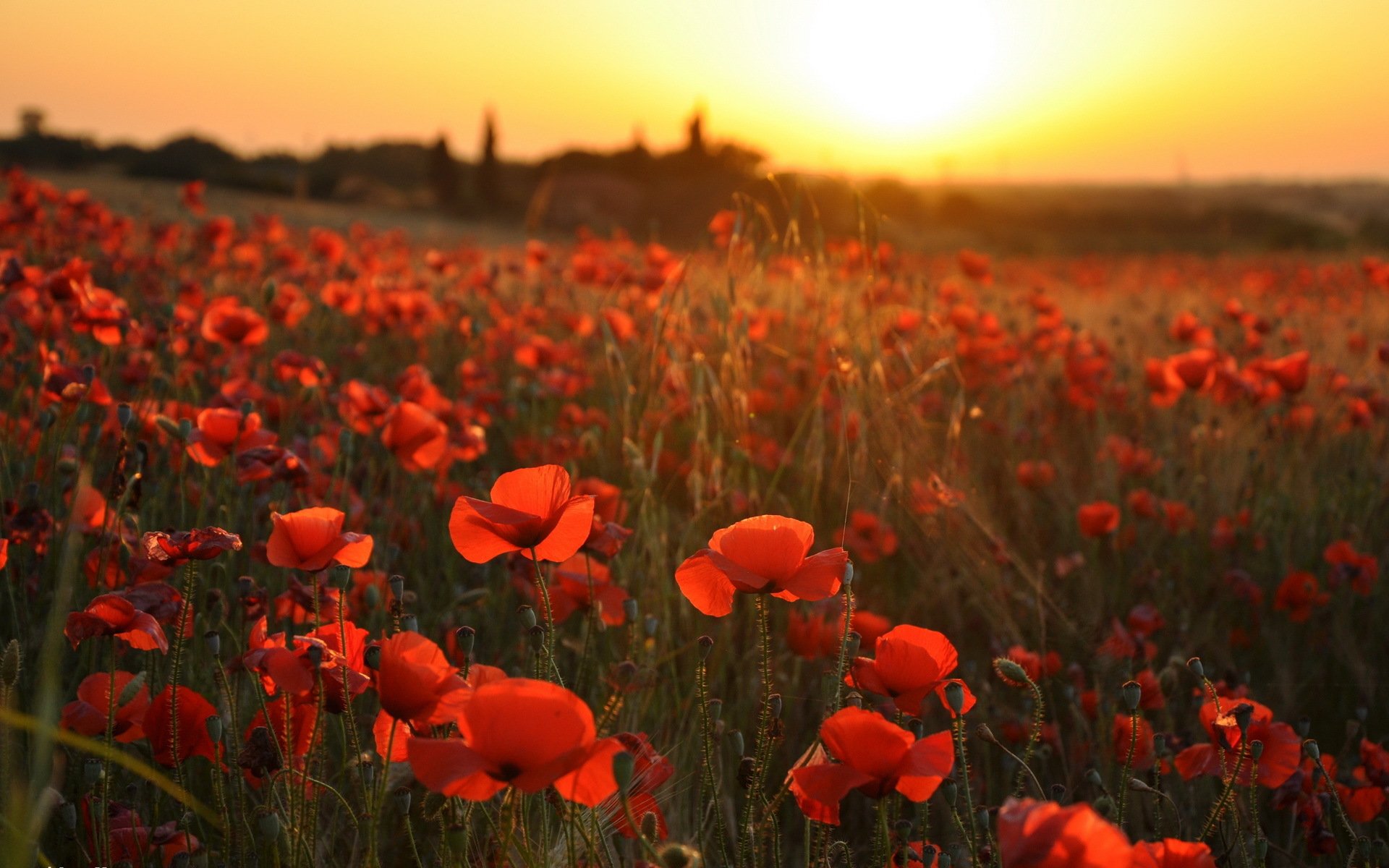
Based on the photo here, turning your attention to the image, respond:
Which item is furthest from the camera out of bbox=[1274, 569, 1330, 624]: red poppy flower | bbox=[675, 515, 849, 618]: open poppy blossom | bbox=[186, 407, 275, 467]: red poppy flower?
bbox=[1274, 569, 1330, 624]: red poppy flower

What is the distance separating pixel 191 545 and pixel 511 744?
552 millimetres

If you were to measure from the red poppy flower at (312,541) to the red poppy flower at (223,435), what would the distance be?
62cm

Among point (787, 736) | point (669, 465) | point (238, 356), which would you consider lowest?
point (787, 736)

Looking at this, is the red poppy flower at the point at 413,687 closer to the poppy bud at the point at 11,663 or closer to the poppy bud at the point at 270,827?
the poppy bud at the point at 270,827

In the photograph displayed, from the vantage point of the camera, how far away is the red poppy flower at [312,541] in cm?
111

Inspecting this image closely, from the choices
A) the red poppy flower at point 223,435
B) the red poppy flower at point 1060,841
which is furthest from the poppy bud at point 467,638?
the red poppy flower at point 223,435

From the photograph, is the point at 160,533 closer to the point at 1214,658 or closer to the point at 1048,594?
the point at 1048,594

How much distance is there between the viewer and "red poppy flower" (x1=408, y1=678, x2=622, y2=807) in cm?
77

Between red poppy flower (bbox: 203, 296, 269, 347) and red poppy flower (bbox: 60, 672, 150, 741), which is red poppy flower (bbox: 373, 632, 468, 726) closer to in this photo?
red poppy flower (bbox: 60, 672, 150, 741)

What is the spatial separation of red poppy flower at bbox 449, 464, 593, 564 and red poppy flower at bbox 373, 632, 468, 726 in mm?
164

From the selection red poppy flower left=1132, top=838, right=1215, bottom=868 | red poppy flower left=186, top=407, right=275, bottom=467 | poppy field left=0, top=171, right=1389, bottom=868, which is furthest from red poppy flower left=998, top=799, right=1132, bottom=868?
red poppy flower left=186, top=407, right=275, bottom=467

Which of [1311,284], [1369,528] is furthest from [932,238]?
[1369,528]

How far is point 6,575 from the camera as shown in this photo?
1.60 meters

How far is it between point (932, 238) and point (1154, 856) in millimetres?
26670
